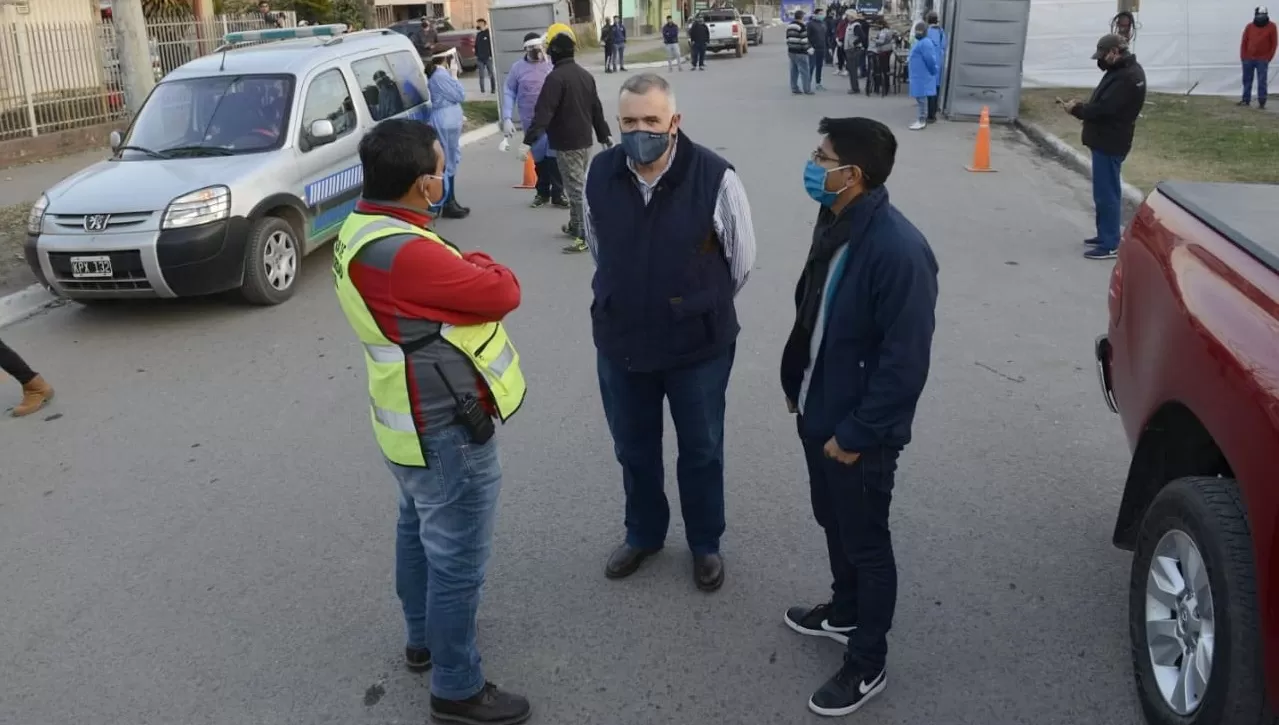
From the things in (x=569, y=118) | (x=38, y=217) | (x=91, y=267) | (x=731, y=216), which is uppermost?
(x=731, y=216)

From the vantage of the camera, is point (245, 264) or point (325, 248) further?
point (325, 248)

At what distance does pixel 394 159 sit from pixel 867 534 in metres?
1.71

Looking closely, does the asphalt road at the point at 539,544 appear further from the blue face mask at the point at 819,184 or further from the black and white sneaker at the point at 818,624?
the blue face mask at the point at 819,184

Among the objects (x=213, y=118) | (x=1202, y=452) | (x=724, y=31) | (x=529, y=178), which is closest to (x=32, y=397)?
(x=213, y=118)

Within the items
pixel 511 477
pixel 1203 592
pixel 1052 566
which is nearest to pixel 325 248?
pixel 511 477

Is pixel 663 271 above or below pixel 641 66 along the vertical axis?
above

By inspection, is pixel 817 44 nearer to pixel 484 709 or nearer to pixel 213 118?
pixel 213 118

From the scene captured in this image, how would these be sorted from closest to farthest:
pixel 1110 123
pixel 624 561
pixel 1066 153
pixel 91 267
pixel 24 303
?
pixel 624 561 < pixel 91 267 < pixel 24 303 < pixel 1110 123 < pixel 1066 153

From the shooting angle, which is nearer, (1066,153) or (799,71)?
(1066,153)

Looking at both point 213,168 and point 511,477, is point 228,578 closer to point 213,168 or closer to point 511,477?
point 511,477

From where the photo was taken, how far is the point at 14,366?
5.87 metres

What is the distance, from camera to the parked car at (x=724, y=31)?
131 ft

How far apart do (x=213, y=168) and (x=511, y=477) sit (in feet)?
14.1

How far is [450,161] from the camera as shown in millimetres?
11055
